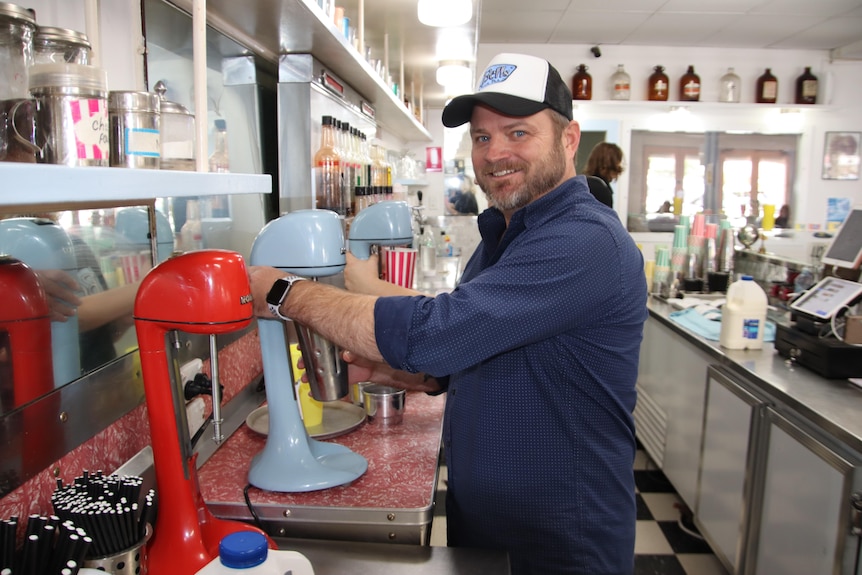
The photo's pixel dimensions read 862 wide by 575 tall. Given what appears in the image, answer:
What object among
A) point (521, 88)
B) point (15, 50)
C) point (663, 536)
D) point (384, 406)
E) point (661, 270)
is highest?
point (521, 88)

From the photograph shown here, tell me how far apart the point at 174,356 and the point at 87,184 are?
1.76 ft

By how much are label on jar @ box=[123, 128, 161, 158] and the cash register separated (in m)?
2.34

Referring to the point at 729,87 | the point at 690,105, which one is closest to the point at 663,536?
the point at 690,105

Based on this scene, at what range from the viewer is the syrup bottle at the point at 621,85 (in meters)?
6.07

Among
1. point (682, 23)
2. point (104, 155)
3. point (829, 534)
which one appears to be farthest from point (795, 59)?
point (104, 155)

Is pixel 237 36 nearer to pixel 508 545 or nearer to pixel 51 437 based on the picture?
pixel 51 437

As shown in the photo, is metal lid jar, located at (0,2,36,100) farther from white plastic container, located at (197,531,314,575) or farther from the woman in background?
the woman in background

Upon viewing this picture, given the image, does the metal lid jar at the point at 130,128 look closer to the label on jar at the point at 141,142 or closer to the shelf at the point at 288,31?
the label on jar at the point at 141,142

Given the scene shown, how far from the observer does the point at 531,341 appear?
1188mm

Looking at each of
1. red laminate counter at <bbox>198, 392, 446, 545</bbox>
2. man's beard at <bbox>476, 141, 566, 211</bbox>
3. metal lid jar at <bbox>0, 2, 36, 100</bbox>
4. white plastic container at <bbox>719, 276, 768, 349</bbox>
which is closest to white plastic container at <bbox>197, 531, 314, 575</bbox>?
red laminate counter at <bbox>198, 392, 446, 545</bbox>

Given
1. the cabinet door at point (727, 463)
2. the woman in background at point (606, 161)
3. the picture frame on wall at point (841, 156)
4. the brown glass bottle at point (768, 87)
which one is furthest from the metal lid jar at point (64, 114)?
the picture frame on wall at point (841, 156)

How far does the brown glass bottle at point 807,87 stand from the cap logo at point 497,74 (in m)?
5.98

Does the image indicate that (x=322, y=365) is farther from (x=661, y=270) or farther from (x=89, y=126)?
(x=661, y=270)

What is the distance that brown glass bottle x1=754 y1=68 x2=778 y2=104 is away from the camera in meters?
6.11
